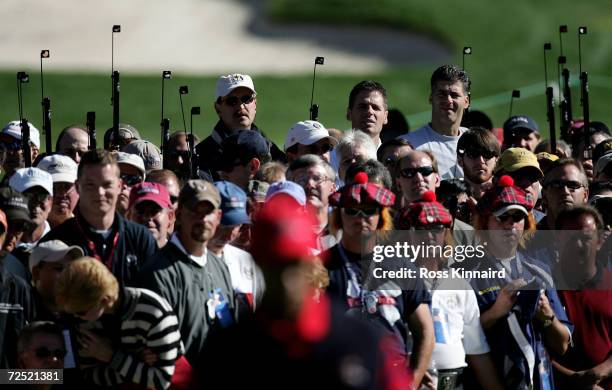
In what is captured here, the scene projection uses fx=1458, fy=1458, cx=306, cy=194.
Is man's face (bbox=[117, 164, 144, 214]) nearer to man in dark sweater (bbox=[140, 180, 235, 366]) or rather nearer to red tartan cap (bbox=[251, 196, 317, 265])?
man in dark sweater (bbox=[140, 180, 235, 366])

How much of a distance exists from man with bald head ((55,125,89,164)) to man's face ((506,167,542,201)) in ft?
10.9

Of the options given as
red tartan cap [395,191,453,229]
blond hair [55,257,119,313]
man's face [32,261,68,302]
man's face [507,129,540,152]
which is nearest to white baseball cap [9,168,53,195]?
man's face [32,261,68,302]

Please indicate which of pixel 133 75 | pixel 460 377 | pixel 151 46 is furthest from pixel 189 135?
pixel 151 46

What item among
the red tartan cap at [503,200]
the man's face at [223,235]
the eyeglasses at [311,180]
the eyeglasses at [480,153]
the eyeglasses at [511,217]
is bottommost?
the man's face at [223,235]

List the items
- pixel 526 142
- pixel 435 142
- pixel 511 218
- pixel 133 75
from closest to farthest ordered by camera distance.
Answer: pixel 511 218, pixel 435 142, pixel 526 142, pixel 133 75

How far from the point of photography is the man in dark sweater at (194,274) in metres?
7.30

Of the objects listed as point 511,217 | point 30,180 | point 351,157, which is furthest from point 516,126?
point 30,180

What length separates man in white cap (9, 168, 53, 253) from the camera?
845 cm

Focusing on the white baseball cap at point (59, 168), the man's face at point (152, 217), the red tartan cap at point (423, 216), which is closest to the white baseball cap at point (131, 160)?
the white baseball cap at point (59, 168)

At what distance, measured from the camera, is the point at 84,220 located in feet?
25.8

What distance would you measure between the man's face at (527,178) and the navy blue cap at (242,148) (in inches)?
65.6

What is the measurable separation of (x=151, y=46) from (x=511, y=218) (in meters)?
34.6

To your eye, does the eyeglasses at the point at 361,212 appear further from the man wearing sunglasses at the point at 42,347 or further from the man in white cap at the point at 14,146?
the man in white cap at the point at 14,146

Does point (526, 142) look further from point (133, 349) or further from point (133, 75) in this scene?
point (133, 75)
